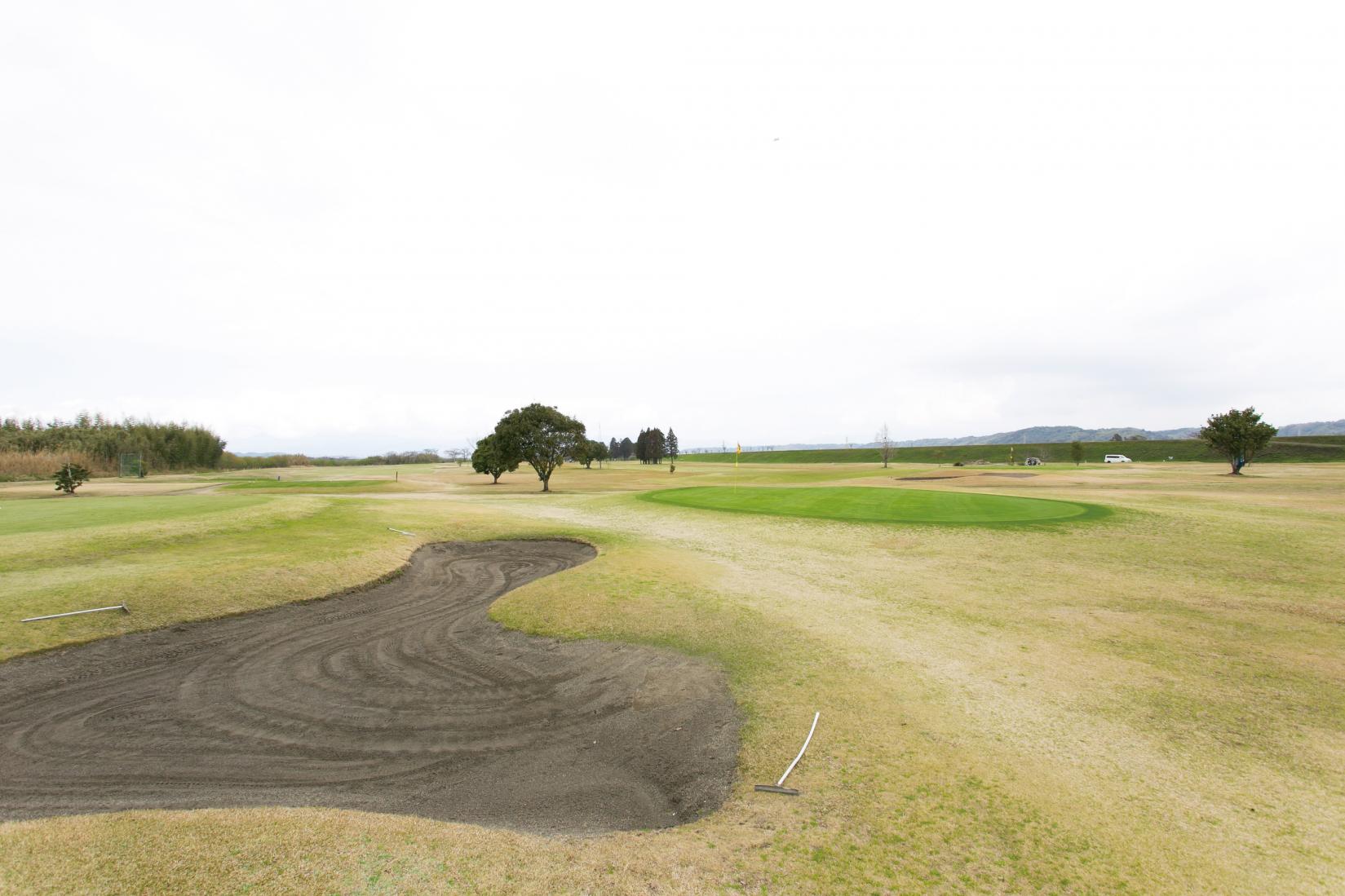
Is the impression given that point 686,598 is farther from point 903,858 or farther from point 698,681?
point 903,858

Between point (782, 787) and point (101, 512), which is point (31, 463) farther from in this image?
point (782, 787)

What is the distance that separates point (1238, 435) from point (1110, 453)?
6937 centimetres

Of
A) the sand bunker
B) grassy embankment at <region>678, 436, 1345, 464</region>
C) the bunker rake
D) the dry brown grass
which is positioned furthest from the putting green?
the dry brown grass

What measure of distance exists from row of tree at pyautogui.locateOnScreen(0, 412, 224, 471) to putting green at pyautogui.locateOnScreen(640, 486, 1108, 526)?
77.4 m

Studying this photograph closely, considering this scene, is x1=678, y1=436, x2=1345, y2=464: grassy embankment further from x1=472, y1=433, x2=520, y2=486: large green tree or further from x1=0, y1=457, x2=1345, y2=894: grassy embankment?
x1=0, y1=457, x2=1345, y2=894: grassy embankment

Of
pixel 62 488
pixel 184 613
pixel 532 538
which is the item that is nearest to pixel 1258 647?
pixel 532 538

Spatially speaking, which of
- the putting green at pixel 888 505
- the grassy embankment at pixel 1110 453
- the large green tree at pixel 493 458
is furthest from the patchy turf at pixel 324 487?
the grassy embankment at pixel 1110 453

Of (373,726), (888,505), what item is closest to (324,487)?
(888,505)

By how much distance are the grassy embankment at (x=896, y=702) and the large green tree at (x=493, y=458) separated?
91.7 ft

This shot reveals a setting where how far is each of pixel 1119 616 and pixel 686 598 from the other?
9.21 m

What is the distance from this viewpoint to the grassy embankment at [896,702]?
171 inches

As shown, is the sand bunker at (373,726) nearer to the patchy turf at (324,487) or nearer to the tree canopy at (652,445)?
the patchy turf at (324,487)

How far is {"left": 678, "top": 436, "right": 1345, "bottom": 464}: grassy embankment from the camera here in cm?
8425

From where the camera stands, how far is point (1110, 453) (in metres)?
105
